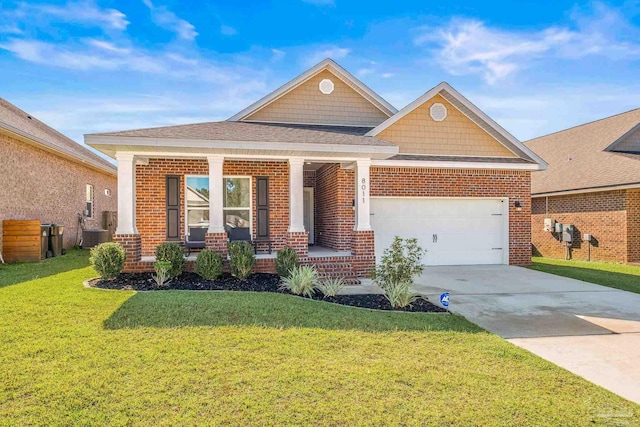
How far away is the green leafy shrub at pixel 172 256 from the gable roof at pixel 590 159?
1374cm

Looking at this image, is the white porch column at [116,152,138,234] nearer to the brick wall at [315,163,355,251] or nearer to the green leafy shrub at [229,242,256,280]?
the green leafy shrub at [229,242,256,280]

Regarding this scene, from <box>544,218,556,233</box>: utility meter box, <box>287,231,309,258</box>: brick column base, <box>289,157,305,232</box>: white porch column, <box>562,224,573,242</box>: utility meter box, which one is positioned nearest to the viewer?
<box>287,231,309,258</box>: brick column base

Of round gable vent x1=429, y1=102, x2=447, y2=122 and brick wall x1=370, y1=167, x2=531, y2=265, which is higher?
round gable vent x1=429, y1=102, x2=447, y2=122

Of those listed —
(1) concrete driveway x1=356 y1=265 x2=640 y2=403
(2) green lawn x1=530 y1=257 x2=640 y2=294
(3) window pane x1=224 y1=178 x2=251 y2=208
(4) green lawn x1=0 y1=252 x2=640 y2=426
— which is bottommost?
(2) green lawn x1=530 y1=257 x2=640 y2=294

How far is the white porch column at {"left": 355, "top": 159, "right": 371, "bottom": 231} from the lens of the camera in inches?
391

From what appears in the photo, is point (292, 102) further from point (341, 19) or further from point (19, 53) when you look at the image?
point (19, 53)

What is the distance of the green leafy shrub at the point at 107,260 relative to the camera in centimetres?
807

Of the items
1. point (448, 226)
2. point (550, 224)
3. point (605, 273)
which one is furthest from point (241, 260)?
point (550, 224)

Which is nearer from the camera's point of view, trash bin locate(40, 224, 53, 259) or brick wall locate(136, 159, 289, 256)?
brick wall locate(136, 159, 289, 256)

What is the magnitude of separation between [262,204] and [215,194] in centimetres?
228

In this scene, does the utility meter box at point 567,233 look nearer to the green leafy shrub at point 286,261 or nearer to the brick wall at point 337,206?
the brick wall at point 337,206

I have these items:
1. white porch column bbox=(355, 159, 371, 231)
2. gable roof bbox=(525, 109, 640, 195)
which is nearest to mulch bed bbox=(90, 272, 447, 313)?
white porch column bbox=(355, 159, 371, 231)

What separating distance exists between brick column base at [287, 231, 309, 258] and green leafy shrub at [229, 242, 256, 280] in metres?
1.02

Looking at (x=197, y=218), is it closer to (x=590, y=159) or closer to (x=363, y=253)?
(x=363, y=253)
